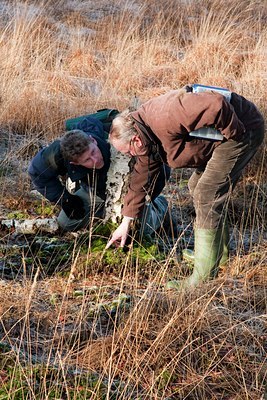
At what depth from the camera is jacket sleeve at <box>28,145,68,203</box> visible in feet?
17.0

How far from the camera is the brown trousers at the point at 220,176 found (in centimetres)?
416

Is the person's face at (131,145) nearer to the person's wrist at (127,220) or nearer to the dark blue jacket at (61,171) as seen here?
the person's wrist at (127,220)

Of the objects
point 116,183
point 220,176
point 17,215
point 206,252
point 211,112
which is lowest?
point 17,215

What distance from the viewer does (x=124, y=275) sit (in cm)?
389

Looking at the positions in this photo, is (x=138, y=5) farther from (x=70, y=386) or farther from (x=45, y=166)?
(x=70, y=386)

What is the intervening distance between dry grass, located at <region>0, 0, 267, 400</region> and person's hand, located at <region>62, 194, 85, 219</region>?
25.5 inches

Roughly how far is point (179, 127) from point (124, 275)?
939mm

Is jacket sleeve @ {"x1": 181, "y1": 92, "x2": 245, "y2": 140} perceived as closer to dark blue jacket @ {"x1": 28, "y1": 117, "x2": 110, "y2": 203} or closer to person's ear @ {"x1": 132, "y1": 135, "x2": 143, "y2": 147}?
person's ear @ {"x1": 132, "y1": 135, "x2": 143, "y2": 147}

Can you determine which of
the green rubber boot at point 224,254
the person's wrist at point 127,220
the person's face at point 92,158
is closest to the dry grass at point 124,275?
the green rubber boot at point 224,254

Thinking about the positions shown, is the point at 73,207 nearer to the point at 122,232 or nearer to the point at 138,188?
the point at 122,232

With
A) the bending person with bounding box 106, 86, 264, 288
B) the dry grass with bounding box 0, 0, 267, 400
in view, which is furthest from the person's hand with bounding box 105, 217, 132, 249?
the dry grass with bounding box 0, 0, 267, 400

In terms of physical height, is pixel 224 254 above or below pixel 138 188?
below

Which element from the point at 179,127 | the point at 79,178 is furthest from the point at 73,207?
the point at 179,127

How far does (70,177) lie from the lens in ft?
16.9
